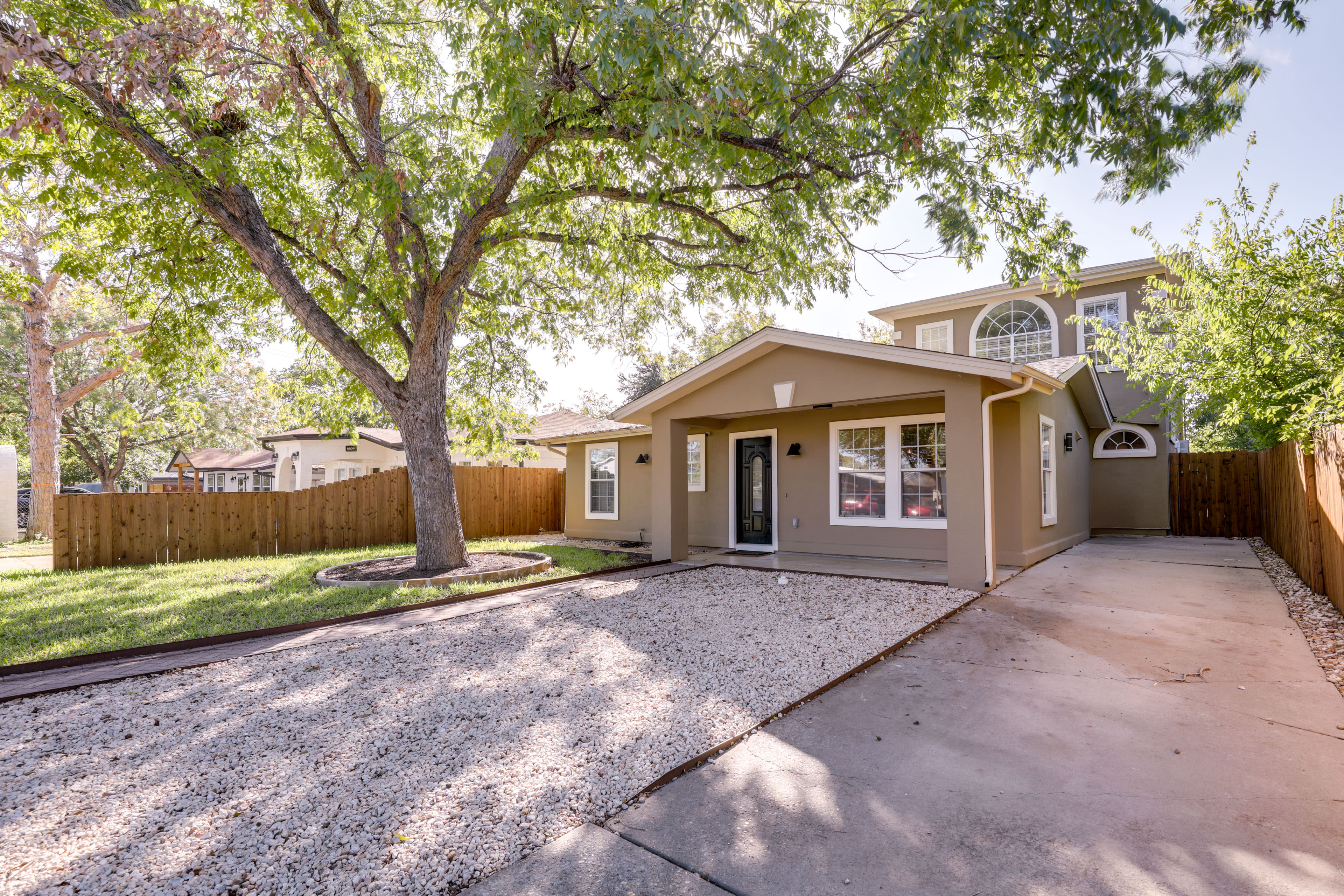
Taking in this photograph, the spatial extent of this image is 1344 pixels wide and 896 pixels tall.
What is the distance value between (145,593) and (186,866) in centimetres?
631

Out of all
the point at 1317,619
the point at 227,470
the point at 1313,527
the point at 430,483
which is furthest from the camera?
the point at 227,470

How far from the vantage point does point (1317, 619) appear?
545 cm

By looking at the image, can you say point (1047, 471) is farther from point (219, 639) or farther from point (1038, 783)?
point (219, 639)

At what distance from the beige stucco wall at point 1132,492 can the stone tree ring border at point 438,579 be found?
1161 centimetres

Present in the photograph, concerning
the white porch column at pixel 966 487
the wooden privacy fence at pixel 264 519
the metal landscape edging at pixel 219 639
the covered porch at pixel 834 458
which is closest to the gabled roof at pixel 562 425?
the wooden privacy fence at pixel 264 519

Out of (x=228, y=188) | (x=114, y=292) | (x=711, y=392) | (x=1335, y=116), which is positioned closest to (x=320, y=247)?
(x=228, y=188)

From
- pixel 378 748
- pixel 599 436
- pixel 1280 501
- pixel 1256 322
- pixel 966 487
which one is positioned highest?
pixel 1256 322

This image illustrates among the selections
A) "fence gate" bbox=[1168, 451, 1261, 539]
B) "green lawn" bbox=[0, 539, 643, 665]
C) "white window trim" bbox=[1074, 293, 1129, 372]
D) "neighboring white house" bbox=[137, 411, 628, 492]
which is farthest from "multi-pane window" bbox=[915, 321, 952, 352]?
"green lawn" bbox=[0, 539, 643, 665]

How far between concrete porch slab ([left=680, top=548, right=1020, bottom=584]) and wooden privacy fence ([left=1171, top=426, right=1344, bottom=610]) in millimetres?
2807

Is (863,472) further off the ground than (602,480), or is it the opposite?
(863,472)

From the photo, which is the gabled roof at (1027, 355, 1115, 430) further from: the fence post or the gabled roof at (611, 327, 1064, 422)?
the fence post

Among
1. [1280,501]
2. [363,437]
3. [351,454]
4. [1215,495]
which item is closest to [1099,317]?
[1215,495]

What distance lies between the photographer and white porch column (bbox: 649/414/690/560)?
921 cm

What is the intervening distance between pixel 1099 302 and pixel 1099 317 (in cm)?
50
